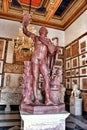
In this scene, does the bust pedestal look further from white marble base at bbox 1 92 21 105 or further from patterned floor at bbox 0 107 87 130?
white marble base at bbox 1 92 21 105

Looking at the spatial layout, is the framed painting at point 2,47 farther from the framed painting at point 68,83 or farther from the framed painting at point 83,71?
the framed painting at point 83,71

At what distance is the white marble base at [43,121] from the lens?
1.83 m

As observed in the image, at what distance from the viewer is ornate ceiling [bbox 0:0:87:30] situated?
524 cm

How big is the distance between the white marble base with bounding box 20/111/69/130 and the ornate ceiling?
432 centimetres

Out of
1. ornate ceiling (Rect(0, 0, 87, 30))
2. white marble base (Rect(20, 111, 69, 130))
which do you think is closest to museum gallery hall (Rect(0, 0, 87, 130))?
ornate ceiling (Rect(0, 0, 87, 30))

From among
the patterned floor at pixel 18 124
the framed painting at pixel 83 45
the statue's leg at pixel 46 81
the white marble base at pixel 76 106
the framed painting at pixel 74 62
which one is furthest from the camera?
the framed painting at pixel 74 62

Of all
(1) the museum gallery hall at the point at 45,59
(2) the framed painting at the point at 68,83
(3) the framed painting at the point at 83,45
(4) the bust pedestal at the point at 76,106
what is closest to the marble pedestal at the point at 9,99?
(1) the museum gallery hall at the point at 45,59

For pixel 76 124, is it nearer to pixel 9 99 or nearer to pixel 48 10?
pixel 9 99

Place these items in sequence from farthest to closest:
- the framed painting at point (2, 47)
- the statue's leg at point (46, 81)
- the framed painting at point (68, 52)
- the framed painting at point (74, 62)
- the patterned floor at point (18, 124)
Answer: the framed painting at point (68, 52), the framed painting at point (2, 47), the framed painting at point (74, 62), the patterned floor at point (18, 124), the statue's leg at point (46, 81)

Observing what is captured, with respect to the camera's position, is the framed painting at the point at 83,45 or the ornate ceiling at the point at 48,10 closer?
the framed painting at the point at 83,45

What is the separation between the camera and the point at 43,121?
1.91m

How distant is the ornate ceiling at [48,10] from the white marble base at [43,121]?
14.2 ft

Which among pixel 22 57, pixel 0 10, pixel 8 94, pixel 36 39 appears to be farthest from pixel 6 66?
pixel 36 39

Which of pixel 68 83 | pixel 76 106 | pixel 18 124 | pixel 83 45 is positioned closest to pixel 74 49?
pixel 83 45
